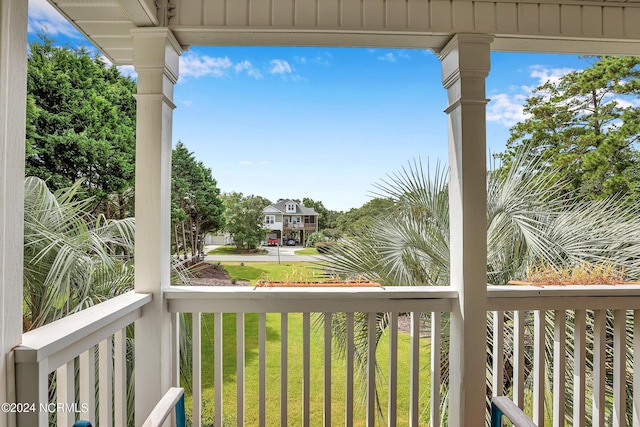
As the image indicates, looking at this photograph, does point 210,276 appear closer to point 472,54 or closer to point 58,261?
point 58,261

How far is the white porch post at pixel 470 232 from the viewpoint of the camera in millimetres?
1664

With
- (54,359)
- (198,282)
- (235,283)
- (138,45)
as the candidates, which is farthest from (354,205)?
(54,359)

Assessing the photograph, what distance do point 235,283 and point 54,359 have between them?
105 centimetres

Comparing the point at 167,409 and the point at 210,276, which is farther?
the point at 210,276

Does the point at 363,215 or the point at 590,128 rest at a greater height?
the point at 590,128

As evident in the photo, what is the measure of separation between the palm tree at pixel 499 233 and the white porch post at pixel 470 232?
46 cm

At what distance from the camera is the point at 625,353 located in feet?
5.82

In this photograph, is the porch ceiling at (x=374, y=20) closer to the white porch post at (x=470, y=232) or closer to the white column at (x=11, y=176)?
the white porch post at (x=470, y=232)

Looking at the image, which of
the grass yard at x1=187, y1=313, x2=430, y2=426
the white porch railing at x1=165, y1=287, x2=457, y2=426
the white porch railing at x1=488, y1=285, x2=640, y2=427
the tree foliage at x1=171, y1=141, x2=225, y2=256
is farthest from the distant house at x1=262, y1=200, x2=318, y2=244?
the white porch railing at x1=488, y1=285, x2=640, y2=427

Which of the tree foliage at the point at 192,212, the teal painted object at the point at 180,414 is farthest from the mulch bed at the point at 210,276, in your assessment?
the teal painted object at the point at 180,414

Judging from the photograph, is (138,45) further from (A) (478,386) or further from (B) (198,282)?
(A) (478,386)

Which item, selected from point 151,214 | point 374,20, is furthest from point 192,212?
point 374,20

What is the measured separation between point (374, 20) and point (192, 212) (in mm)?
1452

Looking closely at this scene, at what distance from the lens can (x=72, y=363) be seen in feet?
3.63
